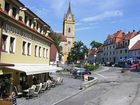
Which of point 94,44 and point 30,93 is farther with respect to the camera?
point 94,44

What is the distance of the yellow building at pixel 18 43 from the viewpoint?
91.5 feet

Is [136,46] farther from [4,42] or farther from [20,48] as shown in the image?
[4,42]

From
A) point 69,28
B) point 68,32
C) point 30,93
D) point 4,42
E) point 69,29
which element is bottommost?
point 30,93

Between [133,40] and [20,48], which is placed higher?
[133,40]

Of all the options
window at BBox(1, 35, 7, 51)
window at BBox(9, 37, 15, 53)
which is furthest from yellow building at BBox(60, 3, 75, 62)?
window at BBox(1, 35, 7, 51)

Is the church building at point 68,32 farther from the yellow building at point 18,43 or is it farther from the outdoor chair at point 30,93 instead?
the outdoor chair at point 30,93

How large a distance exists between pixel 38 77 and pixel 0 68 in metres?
16.7

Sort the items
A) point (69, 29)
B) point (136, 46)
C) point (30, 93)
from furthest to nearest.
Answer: point (69, 29), point (136, 46), point (30, 93)

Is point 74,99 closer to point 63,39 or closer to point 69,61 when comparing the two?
point 69,61

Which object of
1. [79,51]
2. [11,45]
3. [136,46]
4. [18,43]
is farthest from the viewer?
[79,51]

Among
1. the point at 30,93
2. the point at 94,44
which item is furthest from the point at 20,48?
the point at 94,44

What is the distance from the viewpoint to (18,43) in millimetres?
31797

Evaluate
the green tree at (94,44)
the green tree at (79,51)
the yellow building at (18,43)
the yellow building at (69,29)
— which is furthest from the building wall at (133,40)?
the yellow building at (18,43)

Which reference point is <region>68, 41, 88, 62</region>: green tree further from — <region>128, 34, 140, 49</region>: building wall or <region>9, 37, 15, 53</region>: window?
<region>9, 37, 15, 53</region>: window
